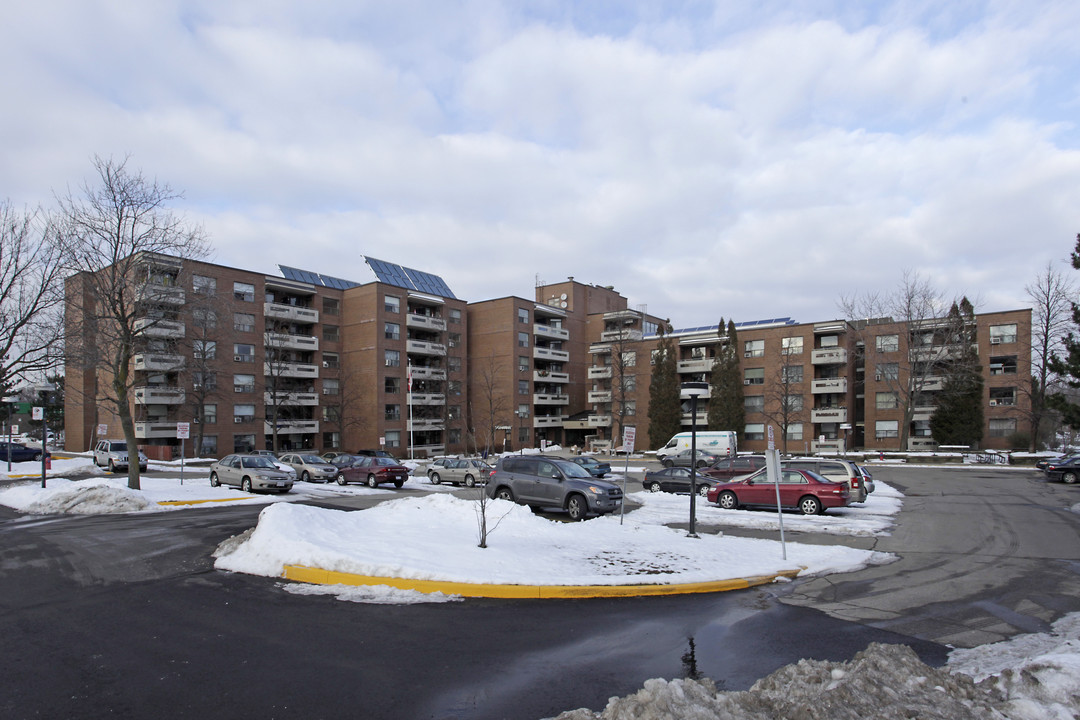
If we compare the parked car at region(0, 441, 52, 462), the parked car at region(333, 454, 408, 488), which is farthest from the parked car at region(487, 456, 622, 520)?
the parked car at region(0, 441, 52, 462)

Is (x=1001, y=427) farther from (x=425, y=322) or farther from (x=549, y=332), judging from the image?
(x=425, y=322)

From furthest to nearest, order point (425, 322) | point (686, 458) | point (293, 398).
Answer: point (425, 322)
point (293, 398)
point (686, 458)

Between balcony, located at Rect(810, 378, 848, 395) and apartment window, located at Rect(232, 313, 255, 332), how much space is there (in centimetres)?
5287

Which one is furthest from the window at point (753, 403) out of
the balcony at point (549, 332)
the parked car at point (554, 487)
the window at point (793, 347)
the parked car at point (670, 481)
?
the parked car at point (554, 487)

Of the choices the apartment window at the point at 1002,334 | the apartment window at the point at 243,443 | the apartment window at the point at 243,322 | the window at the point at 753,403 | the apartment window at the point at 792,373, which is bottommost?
the apartment window at the point at 243,443

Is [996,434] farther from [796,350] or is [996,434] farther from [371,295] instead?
[371,295]

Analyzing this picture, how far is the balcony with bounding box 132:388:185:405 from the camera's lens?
1902 inches

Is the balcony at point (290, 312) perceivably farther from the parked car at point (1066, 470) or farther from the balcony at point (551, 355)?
the parked car at point (1066, 470)

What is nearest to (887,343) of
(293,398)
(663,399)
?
(663,399)

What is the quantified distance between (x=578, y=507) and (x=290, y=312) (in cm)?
4924

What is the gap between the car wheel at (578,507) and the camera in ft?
56.0

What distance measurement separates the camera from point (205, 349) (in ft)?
158

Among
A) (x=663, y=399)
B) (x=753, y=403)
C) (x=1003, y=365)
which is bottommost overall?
(x=753, y=403)

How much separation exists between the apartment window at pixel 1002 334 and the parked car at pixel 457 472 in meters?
50.7
